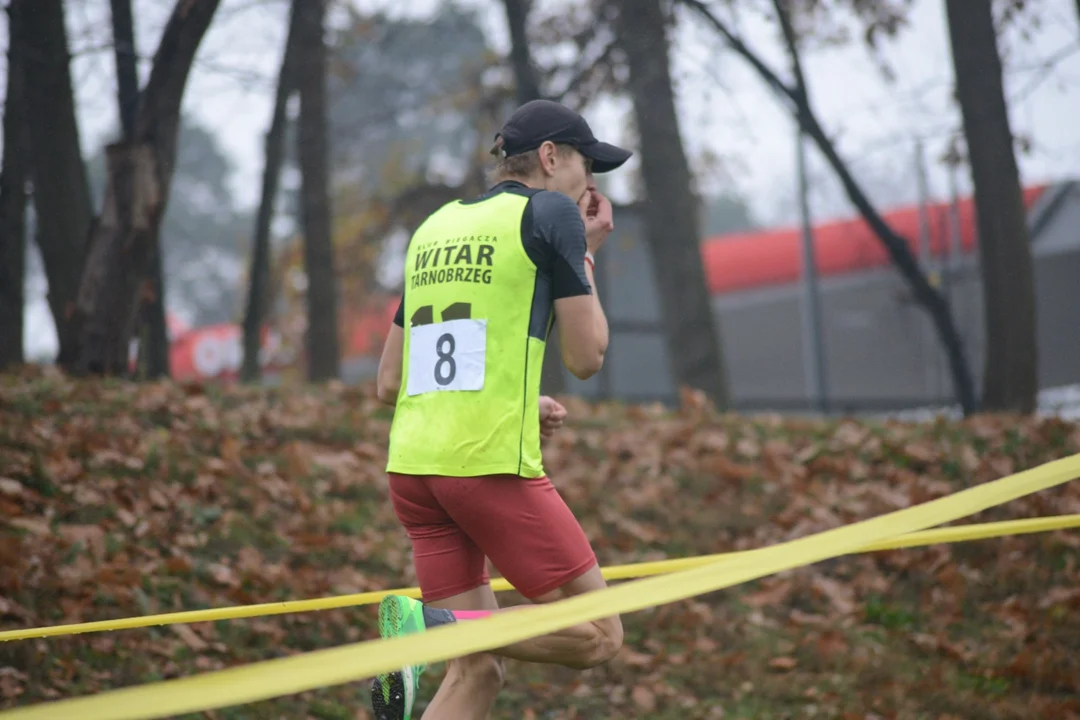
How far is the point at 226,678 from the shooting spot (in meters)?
2.11

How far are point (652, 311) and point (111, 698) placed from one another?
21.9 meters

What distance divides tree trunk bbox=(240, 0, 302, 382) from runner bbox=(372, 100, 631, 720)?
35.4ft

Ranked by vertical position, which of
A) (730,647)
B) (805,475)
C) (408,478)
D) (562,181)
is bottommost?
(730,647)

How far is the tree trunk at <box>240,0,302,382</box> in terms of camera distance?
47.4ft

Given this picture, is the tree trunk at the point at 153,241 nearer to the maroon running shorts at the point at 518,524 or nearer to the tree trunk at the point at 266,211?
the tree trunk at the point at 266,211

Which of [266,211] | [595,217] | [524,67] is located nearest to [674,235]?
[524,67]

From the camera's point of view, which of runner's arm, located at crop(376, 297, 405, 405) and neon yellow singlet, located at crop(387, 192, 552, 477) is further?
runner's arm, located at crop(376, 297, 405, 405)

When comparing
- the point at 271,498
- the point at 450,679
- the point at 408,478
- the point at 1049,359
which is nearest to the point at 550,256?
the point at 408,478

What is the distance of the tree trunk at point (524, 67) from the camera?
13.4 m

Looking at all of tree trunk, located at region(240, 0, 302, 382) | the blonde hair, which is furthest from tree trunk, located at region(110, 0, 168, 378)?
the blonde hair

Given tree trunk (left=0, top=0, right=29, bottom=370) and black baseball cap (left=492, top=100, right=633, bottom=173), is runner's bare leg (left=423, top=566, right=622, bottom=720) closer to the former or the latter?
black baseball cap (left=492, top=100, right=633, bottom=173)

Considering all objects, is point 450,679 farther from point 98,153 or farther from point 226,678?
point 98,153

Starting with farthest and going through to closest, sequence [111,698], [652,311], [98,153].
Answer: [98,153]
[652,311]
[111,698]

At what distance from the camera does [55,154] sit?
32.0ft
